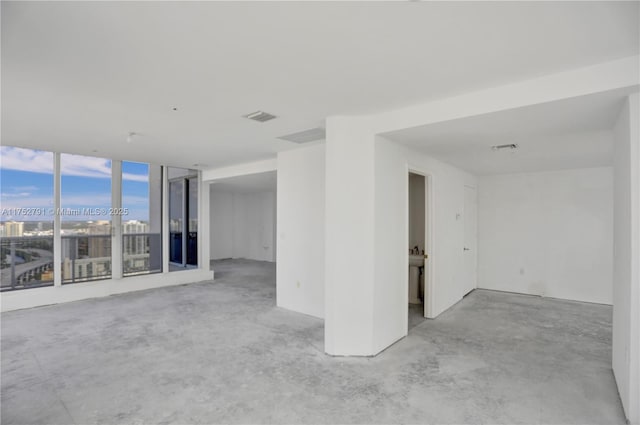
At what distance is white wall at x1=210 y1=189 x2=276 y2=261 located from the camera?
420 inches

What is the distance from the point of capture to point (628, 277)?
238 cm

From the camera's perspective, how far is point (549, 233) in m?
6.07

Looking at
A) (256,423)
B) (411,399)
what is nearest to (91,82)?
(256,423)

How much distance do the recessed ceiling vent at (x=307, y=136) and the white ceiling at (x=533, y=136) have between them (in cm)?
97

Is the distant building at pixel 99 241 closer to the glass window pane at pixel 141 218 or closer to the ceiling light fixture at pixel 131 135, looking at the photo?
the glass window pane at pixel 141 218

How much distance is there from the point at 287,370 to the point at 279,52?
8.86 feet

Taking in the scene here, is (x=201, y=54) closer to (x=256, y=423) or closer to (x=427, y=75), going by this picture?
(x=427, y=75)

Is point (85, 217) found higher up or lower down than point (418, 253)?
higher up

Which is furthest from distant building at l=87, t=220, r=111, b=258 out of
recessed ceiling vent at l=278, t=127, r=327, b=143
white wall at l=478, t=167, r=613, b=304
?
white wall at l=478, t=167, r=613, b=304

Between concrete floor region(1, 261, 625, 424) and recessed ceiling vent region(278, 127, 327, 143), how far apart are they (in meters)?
2.52

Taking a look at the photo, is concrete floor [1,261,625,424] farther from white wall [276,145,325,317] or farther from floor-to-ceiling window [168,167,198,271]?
floor-to-ceiling window [168,167,198,271]

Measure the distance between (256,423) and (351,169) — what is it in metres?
2.40

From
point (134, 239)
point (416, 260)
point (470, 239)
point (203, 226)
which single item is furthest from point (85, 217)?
point (470, 239)

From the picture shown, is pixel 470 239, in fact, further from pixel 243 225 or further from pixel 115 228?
pixel 243 225
